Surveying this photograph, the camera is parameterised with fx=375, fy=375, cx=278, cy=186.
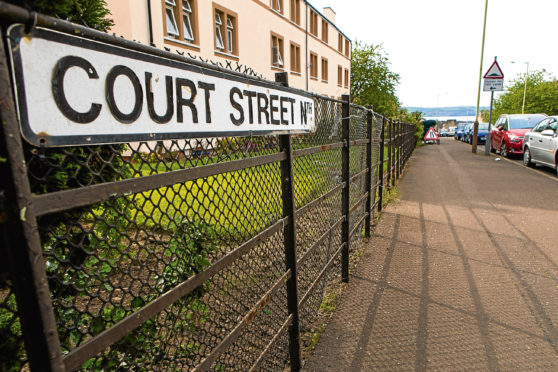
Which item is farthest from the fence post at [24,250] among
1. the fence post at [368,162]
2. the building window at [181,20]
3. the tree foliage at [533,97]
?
the tree foliage at [533,97]

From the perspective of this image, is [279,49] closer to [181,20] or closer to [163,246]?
[181,20]

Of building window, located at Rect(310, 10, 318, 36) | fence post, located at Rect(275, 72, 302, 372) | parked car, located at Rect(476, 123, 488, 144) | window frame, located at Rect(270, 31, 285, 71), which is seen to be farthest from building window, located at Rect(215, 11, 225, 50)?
parked car, located at Rect(476, 123, 488, 144)

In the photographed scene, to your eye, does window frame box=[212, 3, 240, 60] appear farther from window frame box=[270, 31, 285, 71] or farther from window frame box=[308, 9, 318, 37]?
window frame box=[308, 9, 318, 37]

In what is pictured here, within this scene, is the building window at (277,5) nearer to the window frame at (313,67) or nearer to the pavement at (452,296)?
the window frame at (313,67)

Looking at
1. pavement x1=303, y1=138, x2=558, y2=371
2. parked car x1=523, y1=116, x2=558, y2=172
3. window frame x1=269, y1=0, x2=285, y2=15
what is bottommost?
pavement x1=303, y1=138, x2=558, y2=371

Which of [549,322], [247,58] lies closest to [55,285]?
[549,322]

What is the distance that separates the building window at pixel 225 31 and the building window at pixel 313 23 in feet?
36.4

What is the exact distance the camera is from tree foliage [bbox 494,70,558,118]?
4203cm

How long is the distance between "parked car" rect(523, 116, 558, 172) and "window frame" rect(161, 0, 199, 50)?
1188 centimetres

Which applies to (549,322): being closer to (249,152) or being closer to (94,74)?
(249,152)

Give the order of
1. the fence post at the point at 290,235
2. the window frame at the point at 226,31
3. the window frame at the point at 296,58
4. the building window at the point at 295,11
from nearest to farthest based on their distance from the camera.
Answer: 1. the fence post at the point at 290,235
2. the window frame at the point at 226,31
3. the building window at the point at 295,11
4. the window frame at the point at 296,58

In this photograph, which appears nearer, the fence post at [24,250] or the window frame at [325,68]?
the fence post at [24,250]

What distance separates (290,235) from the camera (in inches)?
97.1

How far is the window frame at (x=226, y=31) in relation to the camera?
51.3ft
